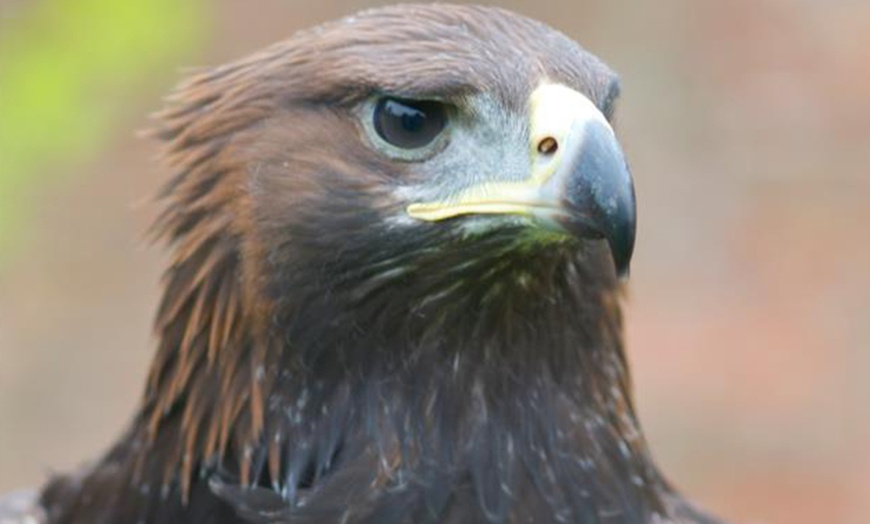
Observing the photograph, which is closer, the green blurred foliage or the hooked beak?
the hooked beak

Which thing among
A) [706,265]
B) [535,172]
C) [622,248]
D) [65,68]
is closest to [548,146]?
[535,172]

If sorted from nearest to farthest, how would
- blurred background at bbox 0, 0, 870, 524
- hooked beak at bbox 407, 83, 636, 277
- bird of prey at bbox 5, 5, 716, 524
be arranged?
1. hooked beak at bbox 407, 83, 636, 277
2. bird of prey at bbox 5, 5, 716, 524
3. blurred background at bbox 0, 0, 870, 524

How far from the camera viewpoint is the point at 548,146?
103 inches

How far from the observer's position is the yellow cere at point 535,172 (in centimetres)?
260

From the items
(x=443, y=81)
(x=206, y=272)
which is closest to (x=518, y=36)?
(x=443, y=81)

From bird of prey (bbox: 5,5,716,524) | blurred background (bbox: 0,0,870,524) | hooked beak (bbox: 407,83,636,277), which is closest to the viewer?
hooked beak (bbox: 407,83,636,277)

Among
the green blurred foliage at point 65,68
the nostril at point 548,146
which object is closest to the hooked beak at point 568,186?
the nostril at point 548,146

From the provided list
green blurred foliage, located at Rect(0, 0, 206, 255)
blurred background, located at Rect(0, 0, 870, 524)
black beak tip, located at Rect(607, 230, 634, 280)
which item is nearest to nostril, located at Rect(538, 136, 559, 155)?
black beak tip, located at Rect(607, 230, 634, 280)

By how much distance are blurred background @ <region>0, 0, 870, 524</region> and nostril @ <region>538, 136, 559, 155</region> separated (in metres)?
3.24

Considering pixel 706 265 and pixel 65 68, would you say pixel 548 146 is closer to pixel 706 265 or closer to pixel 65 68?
pixel 65 68

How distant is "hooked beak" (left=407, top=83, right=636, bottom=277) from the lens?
254 cm

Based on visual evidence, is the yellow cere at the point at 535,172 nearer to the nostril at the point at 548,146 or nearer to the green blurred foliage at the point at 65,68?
the nostril at the point at 548,146

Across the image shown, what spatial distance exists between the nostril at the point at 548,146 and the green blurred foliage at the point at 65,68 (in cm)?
53

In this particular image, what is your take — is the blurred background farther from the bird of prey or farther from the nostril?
the nostril
